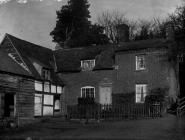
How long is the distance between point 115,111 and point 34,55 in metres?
11.8

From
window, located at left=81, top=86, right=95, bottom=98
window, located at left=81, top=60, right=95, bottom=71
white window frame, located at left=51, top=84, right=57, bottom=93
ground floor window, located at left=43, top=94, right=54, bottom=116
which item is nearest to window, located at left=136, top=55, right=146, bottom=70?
window, located at left=81, top=60, right=95, bottom=71

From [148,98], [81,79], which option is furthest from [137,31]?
[148,98]

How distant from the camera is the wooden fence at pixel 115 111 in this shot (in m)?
29.3

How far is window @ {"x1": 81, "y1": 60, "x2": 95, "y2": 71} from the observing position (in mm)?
38250

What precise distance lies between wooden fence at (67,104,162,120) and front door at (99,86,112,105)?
5635 millimetres

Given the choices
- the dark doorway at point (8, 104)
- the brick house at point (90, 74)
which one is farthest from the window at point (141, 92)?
the dark doorway at point (8, 104)

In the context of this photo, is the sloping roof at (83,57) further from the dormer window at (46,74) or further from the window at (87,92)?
the dormer window at (46,74)

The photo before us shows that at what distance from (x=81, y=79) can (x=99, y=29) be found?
949 inches

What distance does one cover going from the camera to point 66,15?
209ft

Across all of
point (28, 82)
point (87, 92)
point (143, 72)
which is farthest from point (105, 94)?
point (28, 82)

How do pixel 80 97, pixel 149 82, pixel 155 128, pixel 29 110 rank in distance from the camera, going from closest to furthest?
pixel 155 128, pixel 29 110, pixel 149 82, pixel 80 97

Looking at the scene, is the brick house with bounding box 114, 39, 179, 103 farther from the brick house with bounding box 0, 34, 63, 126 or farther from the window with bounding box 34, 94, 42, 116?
the window with bounding box 34, 94, 42, 116

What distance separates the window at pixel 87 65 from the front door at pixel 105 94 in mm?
2625

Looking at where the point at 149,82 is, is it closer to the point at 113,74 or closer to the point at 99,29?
the point at 113,74
